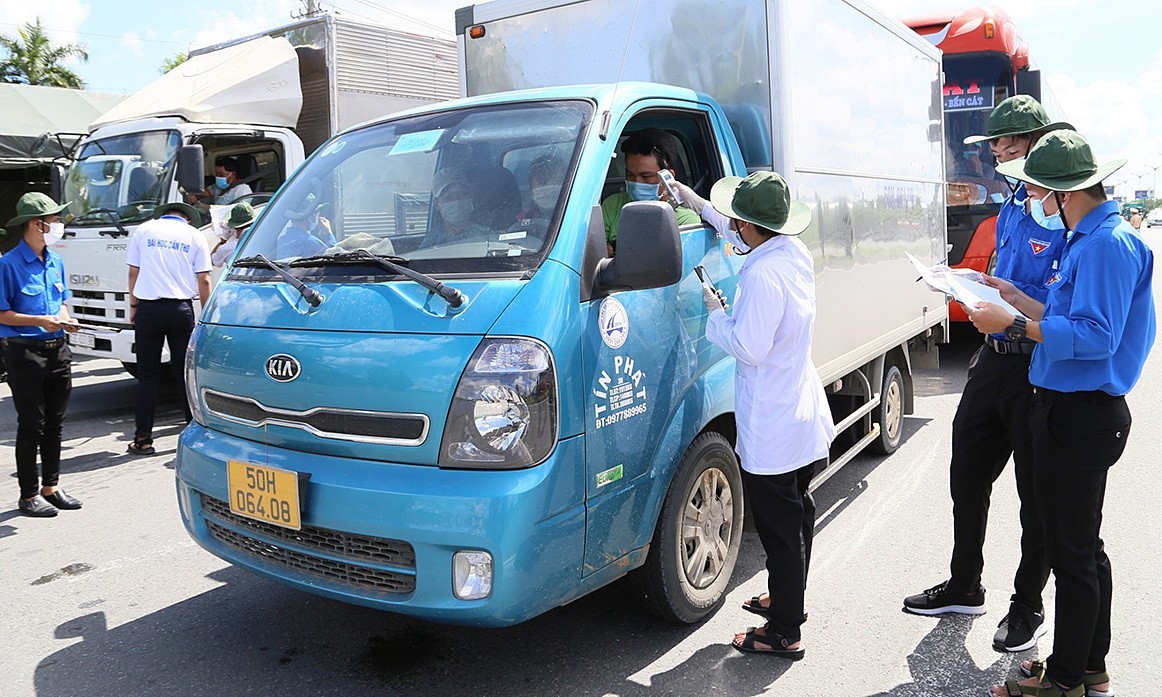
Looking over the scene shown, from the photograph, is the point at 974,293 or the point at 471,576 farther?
the point at 974,293

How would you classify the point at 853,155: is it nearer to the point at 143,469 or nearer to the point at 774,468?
the point at 774,468

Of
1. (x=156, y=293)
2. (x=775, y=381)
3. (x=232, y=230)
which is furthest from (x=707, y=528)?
(x=232, y=230)

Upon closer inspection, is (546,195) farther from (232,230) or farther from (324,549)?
(232,230)

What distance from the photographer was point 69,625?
153 inches

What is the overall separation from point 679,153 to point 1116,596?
2.76m

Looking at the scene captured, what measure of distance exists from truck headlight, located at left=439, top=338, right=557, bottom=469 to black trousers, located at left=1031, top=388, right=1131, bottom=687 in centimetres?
169

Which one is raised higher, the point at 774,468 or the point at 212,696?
the point at 774,468

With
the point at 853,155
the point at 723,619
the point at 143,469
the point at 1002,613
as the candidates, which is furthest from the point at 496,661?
the point at 143,469

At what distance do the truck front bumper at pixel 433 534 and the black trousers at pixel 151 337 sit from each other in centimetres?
433

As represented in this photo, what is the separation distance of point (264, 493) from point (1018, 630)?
2881 mm

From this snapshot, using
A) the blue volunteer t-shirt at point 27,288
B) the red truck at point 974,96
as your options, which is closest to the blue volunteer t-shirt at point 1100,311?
the blue volunteer t-shirt at point 27,288

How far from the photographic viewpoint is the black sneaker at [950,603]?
3.80 m

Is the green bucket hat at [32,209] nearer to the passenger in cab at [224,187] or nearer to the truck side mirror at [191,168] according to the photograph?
the truck side mirror at [191,168]

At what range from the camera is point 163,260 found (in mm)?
6844
